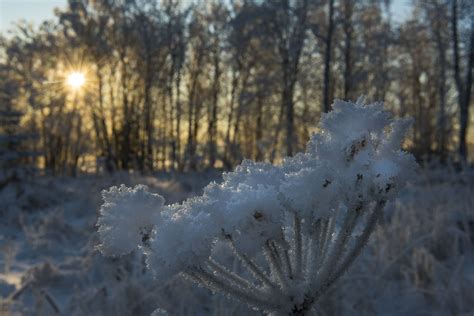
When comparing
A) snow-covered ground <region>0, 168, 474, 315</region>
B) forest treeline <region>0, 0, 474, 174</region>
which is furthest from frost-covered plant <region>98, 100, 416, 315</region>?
forest treeline <region>0, 0, 474, 174</region>

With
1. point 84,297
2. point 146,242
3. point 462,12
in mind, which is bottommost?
point 84,297

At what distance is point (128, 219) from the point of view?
2.45ft

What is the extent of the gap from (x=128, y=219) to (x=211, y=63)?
2454cm

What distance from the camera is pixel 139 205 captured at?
752 millimetres

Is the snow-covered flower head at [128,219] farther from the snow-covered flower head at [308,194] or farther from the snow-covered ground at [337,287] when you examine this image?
the snow-covered ground at [337,287]

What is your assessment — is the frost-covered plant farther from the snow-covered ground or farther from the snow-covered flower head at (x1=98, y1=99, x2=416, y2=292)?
the snow-covered ground

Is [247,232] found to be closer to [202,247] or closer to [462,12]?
[202,247]

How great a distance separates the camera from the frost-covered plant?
0.63m

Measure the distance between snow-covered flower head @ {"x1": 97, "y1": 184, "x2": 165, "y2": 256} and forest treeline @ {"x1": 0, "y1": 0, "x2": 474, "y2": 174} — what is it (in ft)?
49.4

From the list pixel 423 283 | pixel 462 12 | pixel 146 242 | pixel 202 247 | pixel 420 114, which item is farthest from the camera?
pixel 420 114

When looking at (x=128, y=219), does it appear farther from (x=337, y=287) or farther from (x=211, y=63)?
(x=211, y=63)

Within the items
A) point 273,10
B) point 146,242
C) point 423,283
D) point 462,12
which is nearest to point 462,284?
point 423,283

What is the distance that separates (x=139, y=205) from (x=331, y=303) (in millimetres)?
2016

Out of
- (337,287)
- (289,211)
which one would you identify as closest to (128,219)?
(289,211)
